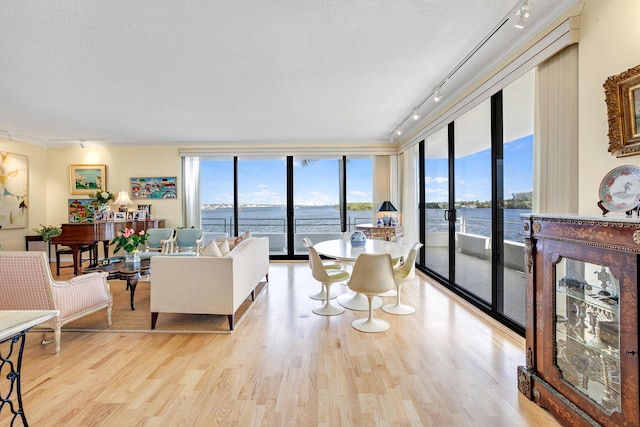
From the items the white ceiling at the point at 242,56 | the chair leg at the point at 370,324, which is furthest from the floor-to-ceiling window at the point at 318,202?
the chair leg at the point at 370,324

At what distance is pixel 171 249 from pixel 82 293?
299cm

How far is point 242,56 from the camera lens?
118 inches

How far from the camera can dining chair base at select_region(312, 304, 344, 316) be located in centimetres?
353

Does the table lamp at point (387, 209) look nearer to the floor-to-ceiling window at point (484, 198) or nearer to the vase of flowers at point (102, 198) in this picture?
the floor-to-ceiling window at point (484, 198)

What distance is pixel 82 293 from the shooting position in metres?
2.94

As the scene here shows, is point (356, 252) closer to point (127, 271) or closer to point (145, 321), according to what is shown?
point (145, 321)

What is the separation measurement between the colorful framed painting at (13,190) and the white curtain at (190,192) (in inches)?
117

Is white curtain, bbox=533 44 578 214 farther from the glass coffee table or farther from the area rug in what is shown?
the glass coffee table

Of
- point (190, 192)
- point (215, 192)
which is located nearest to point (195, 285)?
point (190, 192)

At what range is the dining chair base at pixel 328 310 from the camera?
3534mm

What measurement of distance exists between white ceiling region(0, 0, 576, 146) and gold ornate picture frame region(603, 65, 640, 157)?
825 millimetres

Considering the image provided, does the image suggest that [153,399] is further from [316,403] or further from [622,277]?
[622,277]

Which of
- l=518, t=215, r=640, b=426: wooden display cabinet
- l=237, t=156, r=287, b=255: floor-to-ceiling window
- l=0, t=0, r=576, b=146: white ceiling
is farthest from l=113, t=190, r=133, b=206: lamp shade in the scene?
l=518, t=215, r=640, b=426: wooden display cabinet

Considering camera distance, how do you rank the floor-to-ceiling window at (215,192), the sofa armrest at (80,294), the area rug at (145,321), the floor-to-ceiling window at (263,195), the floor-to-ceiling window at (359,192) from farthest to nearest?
the floor-to-ceiling window at (263,195) → the floor-to-ceiling window at (215,192) → the floor-to-ceiling window at (359,192) → the area rug at (145,321) → the sofa armrest at (80,294)
